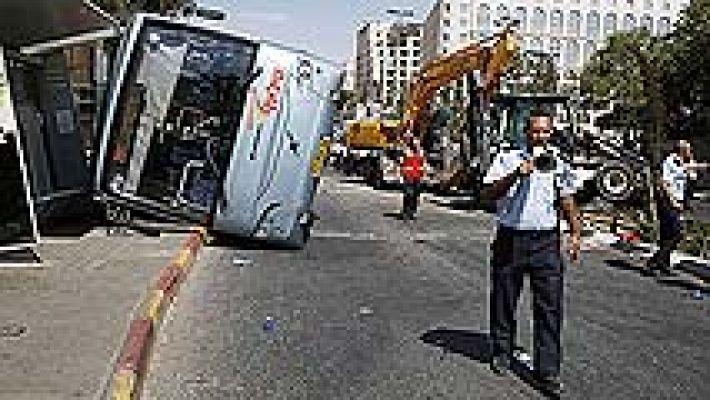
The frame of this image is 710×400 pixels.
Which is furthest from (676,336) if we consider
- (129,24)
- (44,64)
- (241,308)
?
(44,64)

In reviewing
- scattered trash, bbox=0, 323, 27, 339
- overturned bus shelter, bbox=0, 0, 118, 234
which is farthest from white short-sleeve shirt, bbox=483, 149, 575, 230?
overturned bus shelter, bbox=0, 0, 118, 234

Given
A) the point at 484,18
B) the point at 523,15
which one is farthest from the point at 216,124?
the point at 523,15

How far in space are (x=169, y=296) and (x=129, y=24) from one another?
554cm

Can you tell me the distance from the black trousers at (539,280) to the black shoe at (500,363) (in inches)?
10.9

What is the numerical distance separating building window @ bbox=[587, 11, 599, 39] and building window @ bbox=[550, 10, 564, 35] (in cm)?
440

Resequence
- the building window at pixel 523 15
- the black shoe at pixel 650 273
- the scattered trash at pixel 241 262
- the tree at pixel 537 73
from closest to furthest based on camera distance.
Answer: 1. the scattered trash at pixel 241 262
2. the black shoe at pixel 650 273
3. the tree at pixel 537 73
4. the building window at pixel 523 15

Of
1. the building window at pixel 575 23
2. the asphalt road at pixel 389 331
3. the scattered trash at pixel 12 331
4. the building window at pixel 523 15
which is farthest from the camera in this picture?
the building window at pixel 575 23

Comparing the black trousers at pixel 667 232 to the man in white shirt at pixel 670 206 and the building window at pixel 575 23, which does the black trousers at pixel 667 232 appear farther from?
the building window at pixel 575 23

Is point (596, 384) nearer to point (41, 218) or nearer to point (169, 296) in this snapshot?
point (169, 296)

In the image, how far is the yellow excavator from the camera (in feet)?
79.9

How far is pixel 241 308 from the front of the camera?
32.4 ft

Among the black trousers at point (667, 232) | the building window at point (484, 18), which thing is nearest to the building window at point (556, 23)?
the building window at point (484, 18)

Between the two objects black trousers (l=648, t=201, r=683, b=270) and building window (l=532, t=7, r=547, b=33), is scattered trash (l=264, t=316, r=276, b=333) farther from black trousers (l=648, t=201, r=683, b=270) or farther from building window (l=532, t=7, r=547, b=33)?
building window (l=532, t=7, r=547, b=33)

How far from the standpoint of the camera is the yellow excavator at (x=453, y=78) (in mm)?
24341
